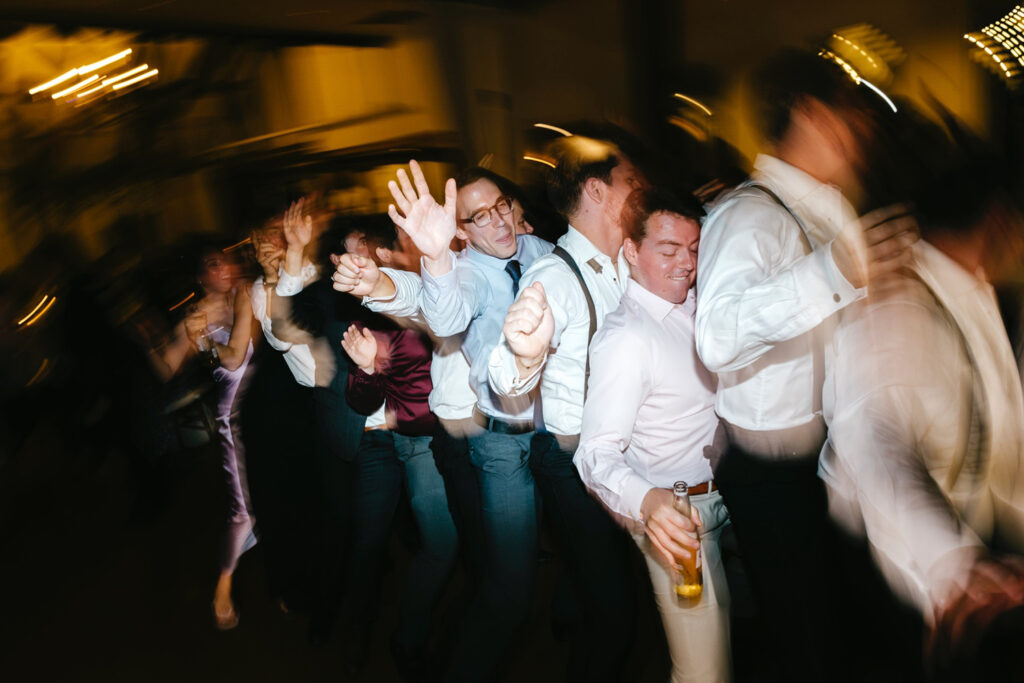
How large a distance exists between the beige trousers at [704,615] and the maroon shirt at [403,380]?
65 cm

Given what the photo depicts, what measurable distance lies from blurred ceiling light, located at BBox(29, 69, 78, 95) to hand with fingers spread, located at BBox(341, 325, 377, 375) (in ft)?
3.00

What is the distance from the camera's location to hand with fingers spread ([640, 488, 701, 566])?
112cm

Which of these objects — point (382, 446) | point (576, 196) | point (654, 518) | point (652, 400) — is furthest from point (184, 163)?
point (654, 518)

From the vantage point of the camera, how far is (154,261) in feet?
6.07

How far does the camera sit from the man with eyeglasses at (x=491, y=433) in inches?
61.1

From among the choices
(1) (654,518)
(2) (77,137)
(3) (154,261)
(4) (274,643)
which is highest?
(2) (77,137)

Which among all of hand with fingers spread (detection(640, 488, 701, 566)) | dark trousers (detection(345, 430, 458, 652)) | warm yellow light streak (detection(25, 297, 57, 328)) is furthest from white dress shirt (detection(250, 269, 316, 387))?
hand with fingers spread (detection(640, 488, 701, 566))

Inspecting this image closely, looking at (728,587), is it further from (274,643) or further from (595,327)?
(274,643)

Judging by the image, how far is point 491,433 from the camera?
1.58 metres

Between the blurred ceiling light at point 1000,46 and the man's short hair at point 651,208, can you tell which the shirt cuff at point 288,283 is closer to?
the man's short hair at point 651,208

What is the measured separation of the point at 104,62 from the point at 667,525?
165cm

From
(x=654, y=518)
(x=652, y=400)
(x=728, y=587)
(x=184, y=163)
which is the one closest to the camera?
(x=654, y=518)

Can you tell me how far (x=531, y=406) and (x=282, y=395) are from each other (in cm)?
80

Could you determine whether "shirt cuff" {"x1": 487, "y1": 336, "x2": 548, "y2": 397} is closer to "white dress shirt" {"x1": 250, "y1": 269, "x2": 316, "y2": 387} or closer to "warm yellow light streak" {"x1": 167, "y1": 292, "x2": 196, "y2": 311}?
"white dress shirt" {"x1": 250, "y1": 269, "x2": 316, "y2": 387}
